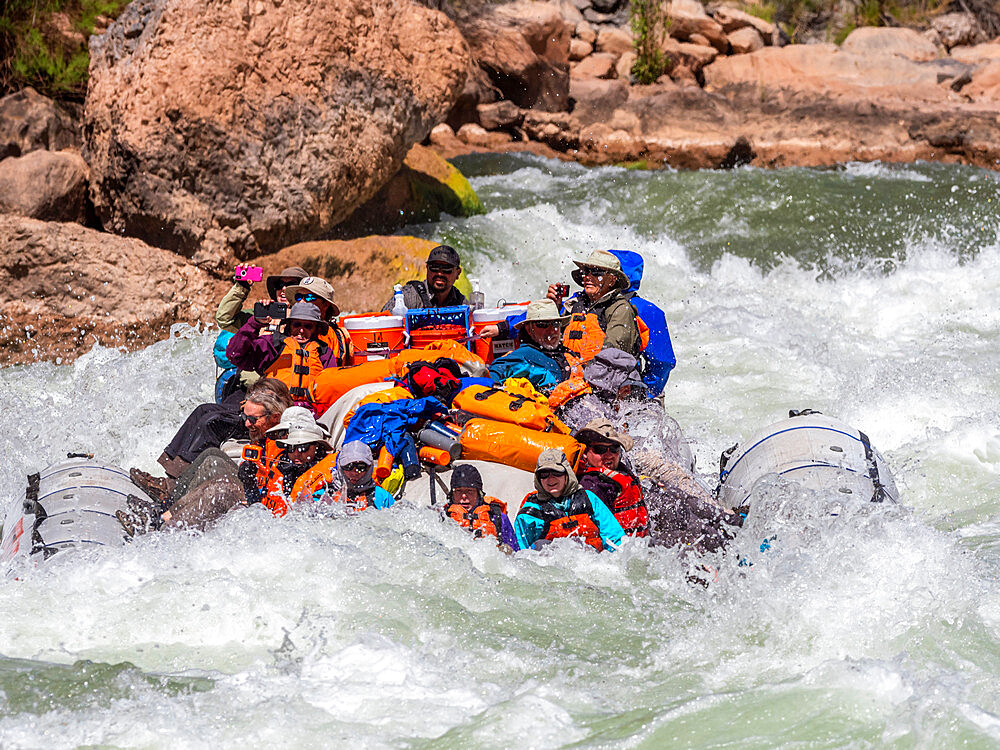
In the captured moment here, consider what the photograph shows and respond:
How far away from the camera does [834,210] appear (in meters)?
11.8

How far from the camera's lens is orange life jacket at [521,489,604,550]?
4.66 metres

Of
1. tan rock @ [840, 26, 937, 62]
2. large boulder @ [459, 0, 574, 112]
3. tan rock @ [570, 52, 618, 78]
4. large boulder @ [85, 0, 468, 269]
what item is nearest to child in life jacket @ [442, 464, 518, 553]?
large boulder @ [85, 0, 468, 269]

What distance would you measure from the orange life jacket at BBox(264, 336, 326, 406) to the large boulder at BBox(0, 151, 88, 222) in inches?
161

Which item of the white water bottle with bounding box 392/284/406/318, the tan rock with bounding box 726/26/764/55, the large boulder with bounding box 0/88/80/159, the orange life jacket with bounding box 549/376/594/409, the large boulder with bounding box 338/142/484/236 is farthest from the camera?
the tan rock with bounding box 726/26/764/55

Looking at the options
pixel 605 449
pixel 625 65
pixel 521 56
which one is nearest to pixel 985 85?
A: pixel 625 65

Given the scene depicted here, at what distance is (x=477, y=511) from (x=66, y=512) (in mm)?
1853

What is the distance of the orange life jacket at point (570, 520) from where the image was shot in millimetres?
4656

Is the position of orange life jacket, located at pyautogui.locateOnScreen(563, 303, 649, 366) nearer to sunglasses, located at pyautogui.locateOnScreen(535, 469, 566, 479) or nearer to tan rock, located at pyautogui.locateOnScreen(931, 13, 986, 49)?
sunglasses, located at pyautogui.locateOnScreen(535, 469, 566, 479)

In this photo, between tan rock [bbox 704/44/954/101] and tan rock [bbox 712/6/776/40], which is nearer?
tan rock [bbox 704/44/954/101]

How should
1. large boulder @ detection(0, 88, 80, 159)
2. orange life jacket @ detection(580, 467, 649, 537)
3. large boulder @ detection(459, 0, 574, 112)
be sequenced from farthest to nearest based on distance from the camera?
large boulder @ detection(459, 0, 574, 112) < large boulder @ detection(0, 88, 80, 159) < orange life jacket @ detection(580, 467, 649, 537)

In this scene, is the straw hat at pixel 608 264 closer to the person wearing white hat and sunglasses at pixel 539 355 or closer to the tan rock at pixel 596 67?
the person wearing white hat and sunglasses at pixel 539 355

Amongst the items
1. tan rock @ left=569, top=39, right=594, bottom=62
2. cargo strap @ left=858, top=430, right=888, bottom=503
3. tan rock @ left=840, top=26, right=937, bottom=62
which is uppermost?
tan rock @ left=840, top=26, right=937, bottom=62

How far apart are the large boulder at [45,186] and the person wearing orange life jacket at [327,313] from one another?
3834 millimetres

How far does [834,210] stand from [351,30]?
569 centimetres
